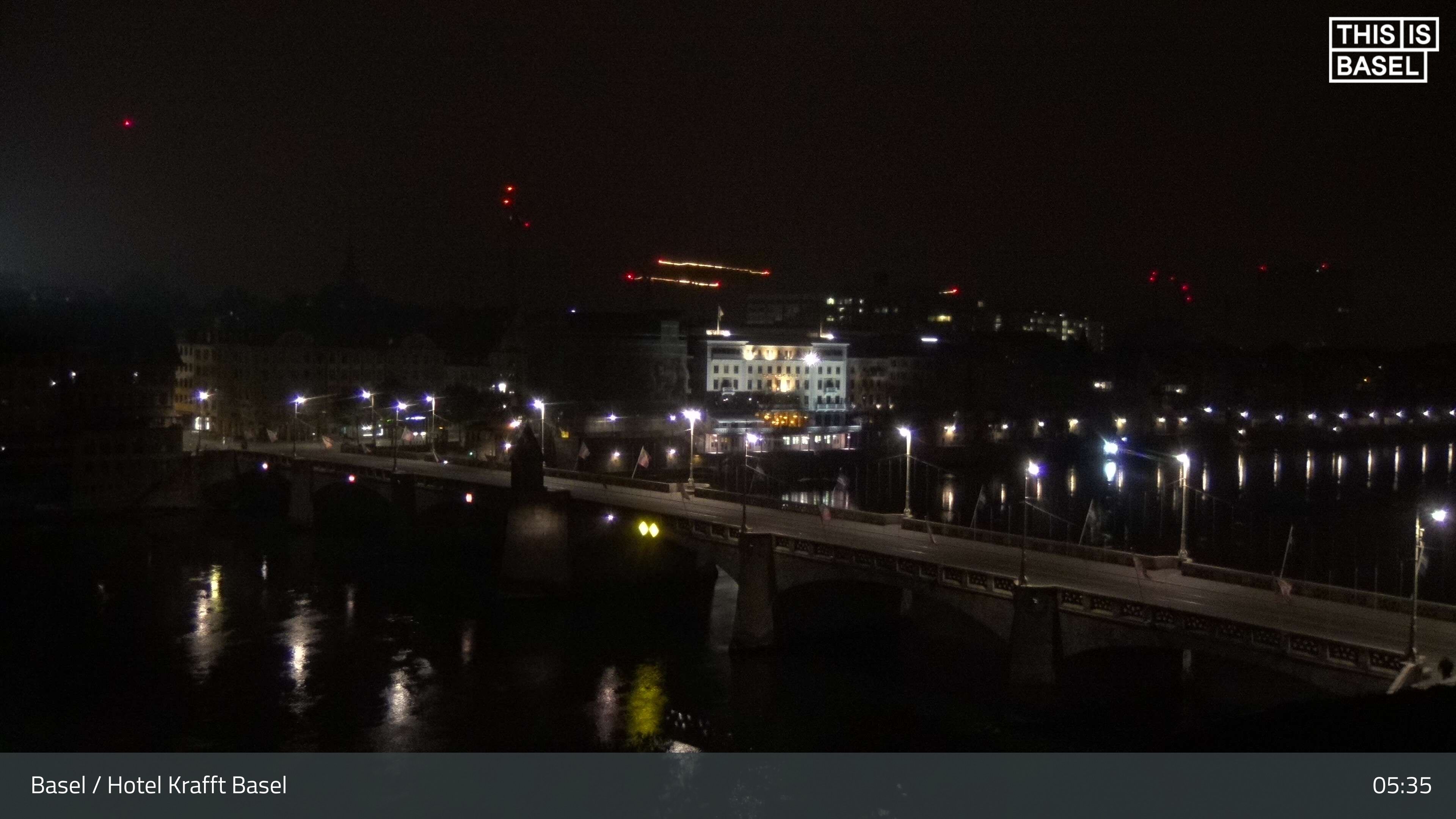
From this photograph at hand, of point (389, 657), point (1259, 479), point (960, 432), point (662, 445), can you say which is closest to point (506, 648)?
point (389, 657)

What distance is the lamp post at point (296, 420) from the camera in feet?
264

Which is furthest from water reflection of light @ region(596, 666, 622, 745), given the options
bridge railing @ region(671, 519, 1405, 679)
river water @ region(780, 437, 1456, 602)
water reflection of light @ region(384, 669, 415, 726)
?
river water @ region(780, 437, 1456, 602)

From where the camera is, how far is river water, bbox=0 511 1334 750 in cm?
2933

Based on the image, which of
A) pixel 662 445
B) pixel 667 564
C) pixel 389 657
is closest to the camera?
pixel 389 657

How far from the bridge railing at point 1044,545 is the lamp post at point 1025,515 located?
1.80 ft

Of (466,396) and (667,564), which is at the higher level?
(466,396)

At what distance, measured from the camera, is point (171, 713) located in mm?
31766

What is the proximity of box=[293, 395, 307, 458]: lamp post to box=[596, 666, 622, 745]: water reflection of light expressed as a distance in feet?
157

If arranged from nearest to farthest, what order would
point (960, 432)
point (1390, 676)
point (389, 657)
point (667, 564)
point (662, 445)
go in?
point (1390, 676)
point (389, 657)
point (667, 564)
point (662, 445)
point (960, 432)

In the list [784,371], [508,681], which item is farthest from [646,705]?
[784,371]

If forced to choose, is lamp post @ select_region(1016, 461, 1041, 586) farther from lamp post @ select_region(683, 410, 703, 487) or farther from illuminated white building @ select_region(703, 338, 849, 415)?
illuminated white building @ select_region(703, 338, 849, 415)

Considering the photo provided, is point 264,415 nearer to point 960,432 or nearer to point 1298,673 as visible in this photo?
point 960,432

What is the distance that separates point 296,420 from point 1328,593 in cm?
7684

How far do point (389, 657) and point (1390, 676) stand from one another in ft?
92.8
